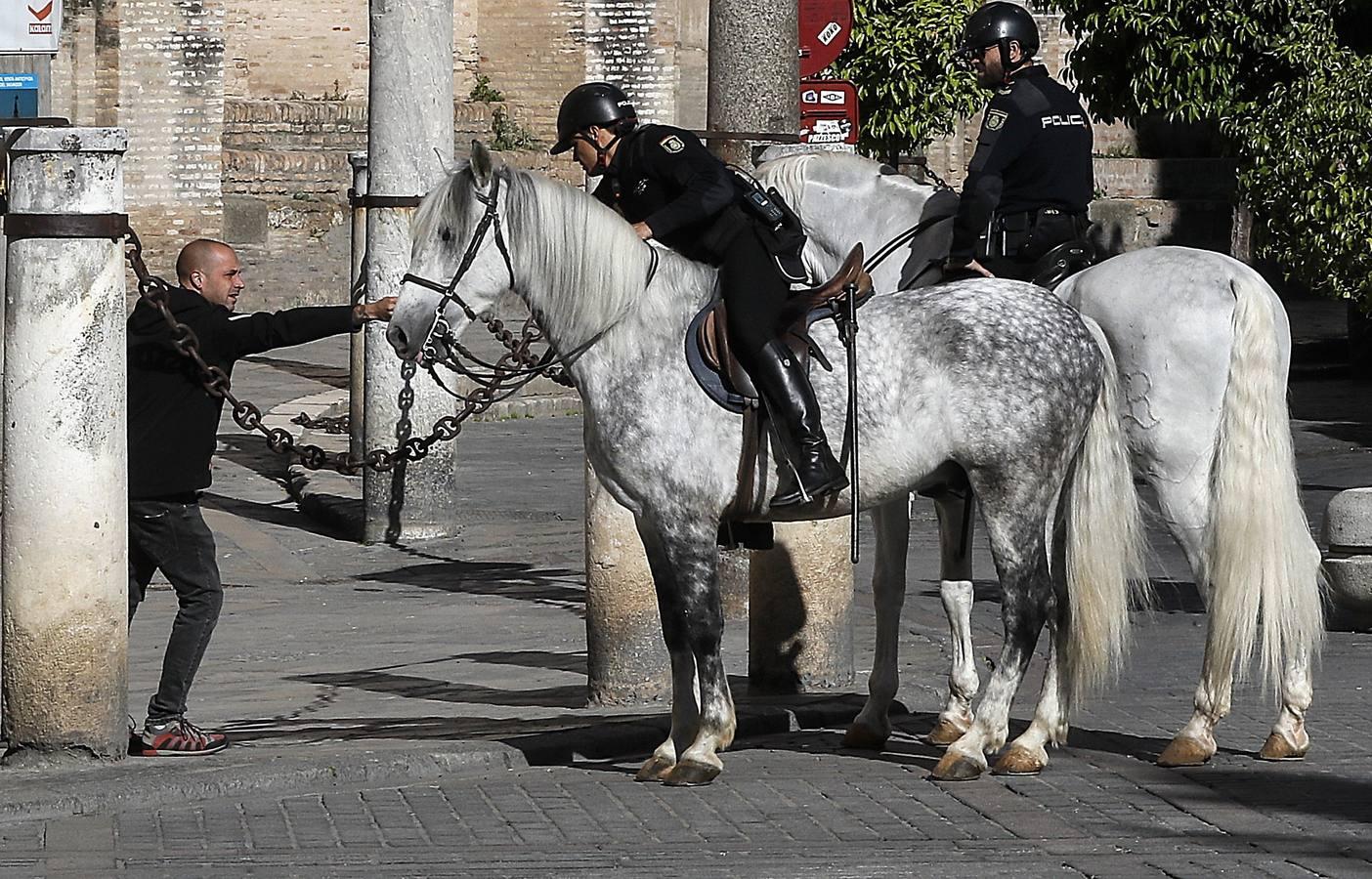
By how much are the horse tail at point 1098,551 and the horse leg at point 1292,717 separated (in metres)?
0.57

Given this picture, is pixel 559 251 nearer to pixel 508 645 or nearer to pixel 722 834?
pixel 722 834

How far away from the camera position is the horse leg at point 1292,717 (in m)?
7.87

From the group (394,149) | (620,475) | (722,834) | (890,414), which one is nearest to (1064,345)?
(890,414)

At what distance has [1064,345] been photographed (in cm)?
785

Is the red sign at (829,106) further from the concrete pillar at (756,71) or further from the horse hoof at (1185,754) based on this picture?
the horse hoof at (1185,754)

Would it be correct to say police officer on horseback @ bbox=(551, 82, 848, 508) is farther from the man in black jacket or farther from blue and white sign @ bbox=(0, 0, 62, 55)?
blue and white sign @ bbox=(0, 0, 62, 55)

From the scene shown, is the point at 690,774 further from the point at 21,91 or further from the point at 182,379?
the point at 21,91

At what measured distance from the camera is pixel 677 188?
7.70 m

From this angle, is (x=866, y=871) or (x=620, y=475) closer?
(x=866, y=871)

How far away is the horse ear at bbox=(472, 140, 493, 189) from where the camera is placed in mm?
7297

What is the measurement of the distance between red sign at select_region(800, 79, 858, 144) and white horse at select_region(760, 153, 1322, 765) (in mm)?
4357

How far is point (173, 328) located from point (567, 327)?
1.49 m

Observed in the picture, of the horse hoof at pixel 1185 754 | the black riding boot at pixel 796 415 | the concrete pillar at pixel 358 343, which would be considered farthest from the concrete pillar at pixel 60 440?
the concrete pillar at pixel 358 343

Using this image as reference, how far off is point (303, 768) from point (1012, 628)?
242 centimetres
